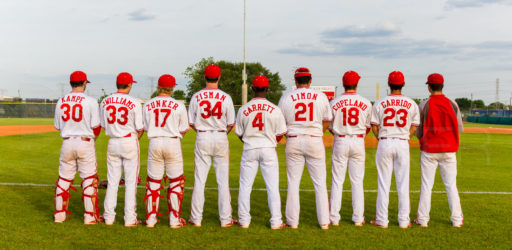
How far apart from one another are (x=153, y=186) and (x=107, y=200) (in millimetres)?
673

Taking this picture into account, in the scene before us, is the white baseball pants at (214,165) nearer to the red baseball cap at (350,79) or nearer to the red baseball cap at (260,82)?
the red baseball cap at (260,82)

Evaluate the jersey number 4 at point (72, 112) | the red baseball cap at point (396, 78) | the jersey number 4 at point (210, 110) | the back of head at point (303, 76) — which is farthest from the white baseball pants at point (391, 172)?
the jersey number 4 at point (72, 112)

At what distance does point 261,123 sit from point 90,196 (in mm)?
2622

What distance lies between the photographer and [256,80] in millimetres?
5719

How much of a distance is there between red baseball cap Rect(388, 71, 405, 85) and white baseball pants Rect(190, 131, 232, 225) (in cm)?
240

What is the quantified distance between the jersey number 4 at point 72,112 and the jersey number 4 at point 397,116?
4.18 meters

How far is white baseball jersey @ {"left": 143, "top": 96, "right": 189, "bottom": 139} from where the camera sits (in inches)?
224

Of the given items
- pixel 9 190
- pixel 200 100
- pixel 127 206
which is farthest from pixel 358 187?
pixel 9 190

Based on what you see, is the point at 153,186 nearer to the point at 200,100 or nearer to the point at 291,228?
the point at 200,100

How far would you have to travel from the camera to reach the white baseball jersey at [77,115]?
19.3 ft

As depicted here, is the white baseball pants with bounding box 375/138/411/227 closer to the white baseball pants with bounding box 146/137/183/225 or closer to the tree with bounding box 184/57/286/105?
the white baseball pants with bounding box 146/137/183/225

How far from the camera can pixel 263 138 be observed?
5707 millimetres

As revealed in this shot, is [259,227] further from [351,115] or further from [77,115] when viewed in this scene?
[77,115]

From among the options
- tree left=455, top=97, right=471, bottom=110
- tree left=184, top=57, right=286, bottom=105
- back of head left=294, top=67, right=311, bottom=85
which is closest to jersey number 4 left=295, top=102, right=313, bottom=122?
back of head left=294, top=67, right=311, bottom=85
